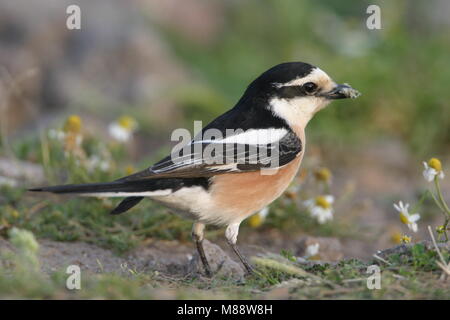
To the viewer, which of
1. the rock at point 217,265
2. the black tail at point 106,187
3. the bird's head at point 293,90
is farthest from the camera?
the bird's head at point 293,90

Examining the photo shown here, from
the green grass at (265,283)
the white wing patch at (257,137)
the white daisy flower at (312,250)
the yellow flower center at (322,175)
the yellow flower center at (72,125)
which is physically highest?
the yellow flower center at (72,125)

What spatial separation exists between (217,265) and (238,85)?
20.5 feet

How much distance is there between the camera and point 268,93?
231 inches

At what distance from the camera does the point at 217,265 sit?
18.5 ft

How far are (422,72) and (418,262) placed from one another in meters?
6.09

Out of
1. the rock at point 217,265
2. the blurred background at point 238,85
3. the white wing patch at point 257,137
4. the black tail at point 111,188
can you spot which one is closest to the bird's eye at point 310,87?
the white wing patch at point 257,137

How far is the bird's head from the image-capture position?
584cm

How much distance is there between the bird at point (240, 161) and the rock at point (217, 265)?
0.23 ft

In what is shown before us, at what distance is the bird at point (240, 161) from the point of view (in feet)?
16.9

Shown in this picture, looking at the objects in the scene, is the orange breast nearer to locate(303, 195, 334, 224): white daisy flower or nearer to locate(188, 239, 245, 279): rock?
locate(188, 239, 245, 279): rock

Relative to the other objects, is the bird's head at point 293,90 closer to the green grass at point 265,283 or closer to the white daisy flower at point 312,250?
the white daisy flower at point 312,250

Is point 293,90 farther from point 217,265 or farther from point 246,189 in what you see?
point 217,265

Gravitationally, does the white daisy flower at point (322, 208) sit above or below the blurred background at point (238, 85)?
below

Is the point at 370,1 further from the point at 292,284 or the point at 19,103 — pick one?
the point at 292,284
